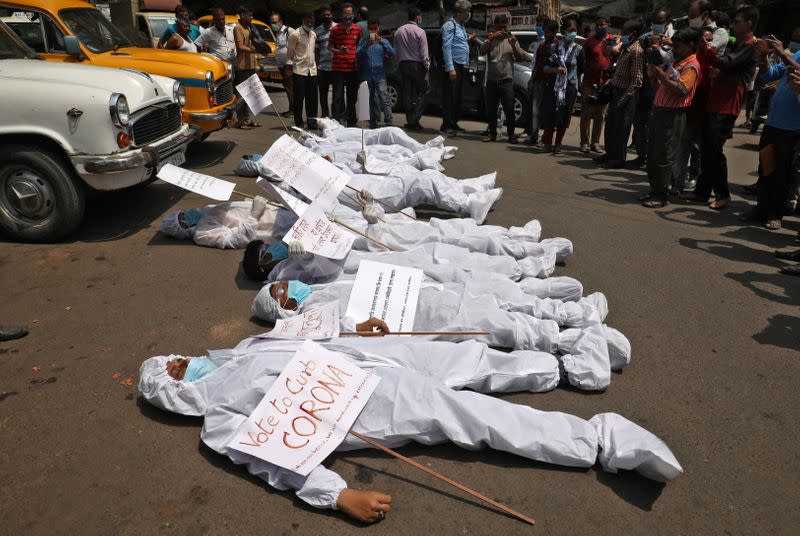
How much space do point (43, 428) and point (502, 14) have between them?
9.03m

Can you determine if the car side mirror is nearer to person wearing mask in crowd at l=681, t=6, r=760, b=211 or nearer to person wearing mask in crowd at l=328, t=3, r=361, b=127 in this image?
person wearing mask in crowd at l=328, t=3, r=361, b=127

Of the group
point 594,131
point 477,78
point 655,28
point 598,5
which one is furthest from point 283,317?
point 598,5

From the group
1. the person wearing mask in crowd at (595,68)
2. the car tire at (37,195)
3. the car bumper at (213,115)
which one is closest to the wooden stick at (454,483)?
the car tire at (37,195)

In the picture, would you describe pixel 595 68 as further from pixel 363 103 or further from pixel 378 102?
pixel 363 103

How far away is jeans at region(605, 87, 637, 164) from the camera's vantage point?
Answer: 807cm

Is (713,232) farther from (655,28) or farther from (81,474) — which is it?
(81,474)

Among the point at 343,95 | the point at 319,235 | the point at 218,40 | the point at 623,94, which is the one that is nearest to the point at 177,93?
the point at 218,40

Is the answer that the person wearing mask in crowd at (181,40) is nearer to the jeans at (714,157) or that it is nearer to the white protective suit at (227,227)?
the white protective suit at (227,227)

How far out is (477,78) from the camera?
10.9 m

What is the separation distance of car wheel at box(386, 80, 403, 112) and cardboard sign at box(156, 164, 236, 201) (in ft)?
24.7

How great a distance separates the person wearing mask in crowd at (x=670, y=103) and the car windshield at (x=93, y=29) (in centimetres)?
653

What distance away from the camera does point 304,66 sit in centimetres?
1003

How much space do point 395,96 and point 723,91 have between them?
724 centimetres

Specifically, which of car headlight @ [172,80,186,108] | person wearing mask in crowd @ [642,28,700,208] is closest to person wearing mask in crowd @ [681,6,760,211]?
person wearing mask in crowd @ [642,28,700,208]
